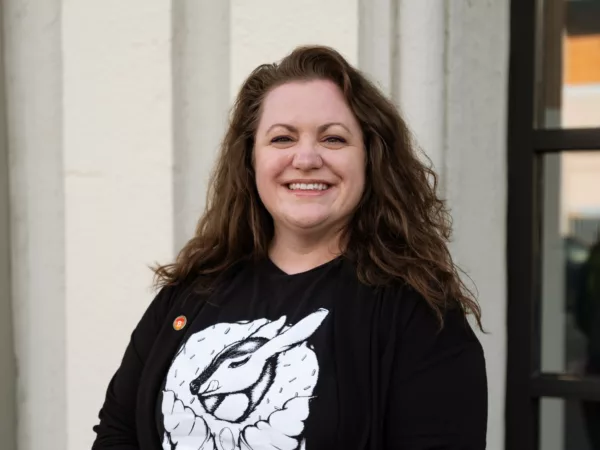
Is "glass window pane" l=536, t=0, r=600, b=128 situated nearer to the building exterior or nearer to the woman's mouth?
the building exterior

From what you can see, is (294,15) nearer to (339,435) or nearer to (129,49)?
(129,49)

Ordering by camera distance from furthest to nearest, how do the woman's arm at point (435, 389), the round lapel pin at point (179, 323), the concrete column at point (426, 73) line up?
1. the concrete column at point (426, 73)
2. the round lapel pin at point (179, 323)
3. the woman's arm at point (435, 389)

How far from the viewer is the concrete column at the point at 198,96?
2094 millimetres

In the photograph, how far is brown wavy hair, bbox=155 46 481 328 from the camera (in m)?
1.44

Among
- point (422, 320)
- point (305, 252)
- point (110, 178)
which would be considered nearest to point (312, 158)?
point (305, 252)

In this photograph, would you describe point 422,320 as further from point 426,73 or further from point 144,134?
point 144,134

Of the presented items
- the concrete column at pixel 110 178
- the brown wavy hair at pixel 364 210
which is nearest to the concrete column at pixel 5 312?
the concrete column at pixel 110 178

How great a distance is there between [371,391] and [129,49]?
4.41ft

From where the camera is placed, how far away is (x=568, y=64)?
83.4 inches

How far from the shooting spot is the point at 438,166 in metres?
1.91

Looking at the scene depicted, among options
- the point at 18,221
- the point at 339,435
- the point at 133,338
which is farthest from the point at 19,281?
the point at 339,435

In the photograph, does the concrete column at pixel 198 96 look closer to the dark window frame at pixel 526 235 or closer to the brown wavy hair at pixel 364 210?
the brown wavy hair at pixel 364 210

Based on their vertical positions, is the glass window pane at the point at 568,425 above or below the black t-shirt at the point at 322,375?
below

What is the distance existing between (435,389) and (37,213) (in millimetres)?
1522
